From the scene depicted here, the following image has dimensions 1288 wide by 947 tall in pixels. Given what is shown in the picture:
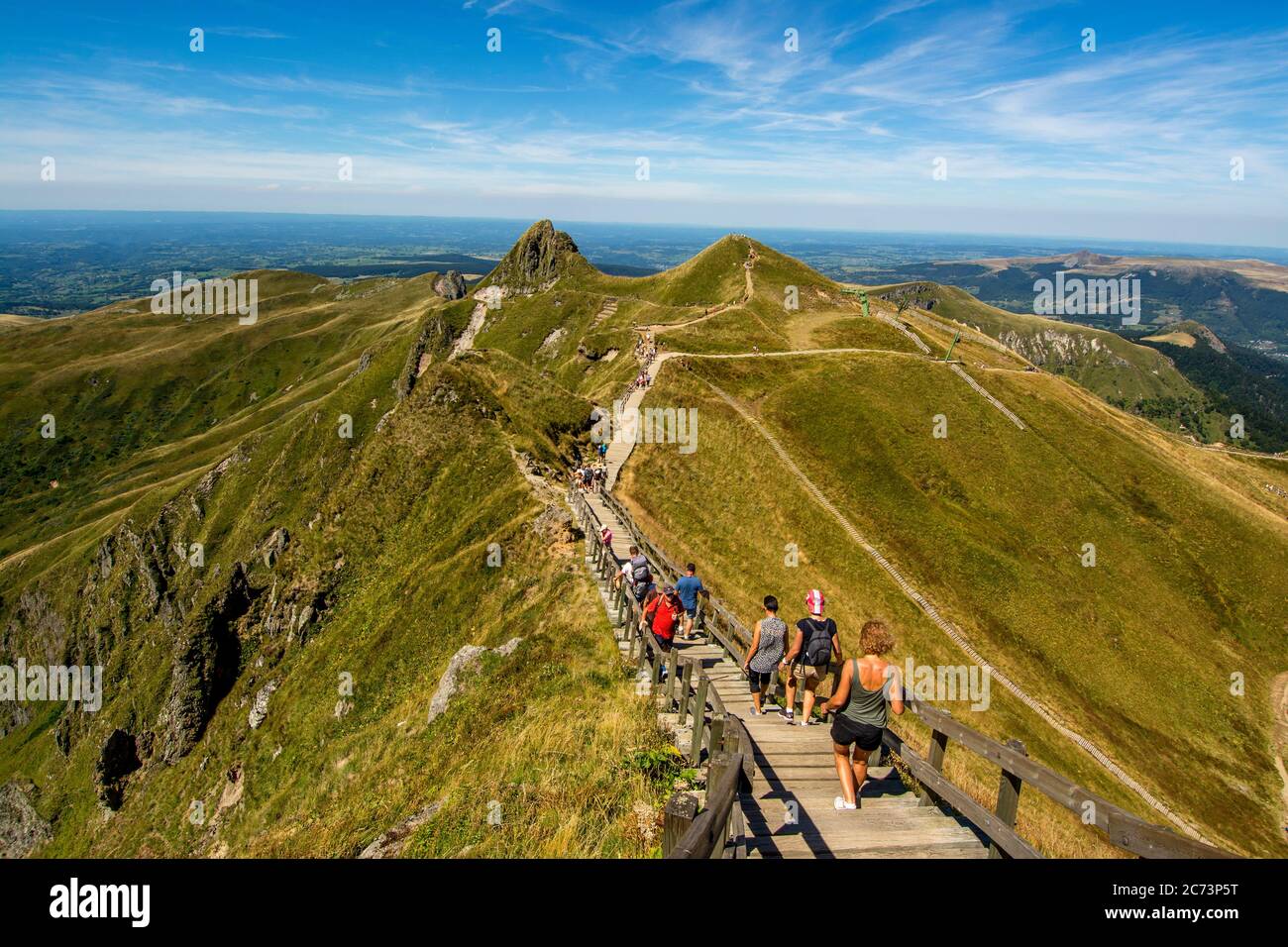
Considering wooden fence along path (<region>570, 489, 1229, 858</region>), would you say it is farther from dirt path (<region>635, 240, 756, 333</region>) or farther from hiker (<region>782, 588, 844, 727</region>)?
dirt path (<region>635, 240, 756, 333</region>)

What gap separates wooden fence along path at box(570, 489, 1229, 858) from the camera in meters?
6.87

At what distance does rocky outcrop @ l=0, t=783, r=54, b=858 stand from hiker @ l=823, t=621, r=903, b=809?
8706 cm

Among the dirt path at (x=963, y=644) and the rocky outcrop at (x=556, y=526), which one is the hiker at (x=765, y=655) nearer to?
the rocky outcrop at (x=556, y=526)

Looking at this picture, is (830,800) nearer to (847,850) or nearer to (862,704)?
(847,850)

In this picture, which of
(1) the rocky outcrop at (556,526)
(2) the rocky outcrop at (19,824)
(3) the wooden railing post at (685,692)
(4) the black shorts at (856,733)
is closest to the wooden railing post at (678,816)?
(4) the black shorts at (856,733)

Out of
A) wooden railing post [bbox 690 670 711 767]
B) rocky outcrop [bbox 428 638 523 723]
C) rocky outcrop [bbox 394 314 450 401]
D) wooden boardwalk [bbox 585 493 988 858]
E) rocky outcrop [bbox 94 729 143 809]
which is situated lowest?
rocky outcrop [bbox 94 729 143 809]

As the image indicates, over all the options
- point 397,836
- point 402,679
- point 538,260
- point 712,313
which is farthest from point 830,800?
point 538,260

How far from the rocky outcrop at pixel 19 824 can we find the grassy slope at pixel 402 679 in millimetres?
2018

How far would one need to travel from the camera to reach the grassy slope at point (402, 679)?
14.7 metres

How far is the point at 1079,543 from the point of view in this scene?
56.3 meters

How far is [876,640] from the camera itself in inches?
407

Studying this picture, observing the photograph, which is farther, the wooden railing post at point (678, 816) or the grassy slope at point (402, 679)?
the grassy slope at point (402, 679)

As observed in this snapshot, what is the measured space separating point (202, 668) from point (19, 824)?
42.9 metres

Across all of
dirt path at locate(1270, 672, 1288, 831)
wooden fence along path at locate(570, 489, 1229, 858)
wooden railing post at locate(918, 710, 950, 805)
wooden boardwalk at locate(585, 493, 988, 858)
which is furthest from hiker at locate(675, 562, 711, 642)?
dirt path at locate(1270, 672, 1288, 831)
